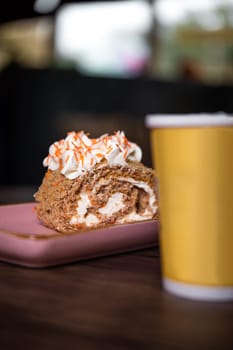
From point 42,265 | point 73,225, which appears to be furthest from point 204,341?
point 73,225

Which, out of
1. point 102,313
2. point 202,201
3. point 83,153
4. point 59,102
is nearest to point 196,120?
point 202,201

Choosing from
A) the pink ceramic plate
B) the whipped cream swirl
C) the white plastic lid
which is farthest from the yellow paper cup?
the whipped cream swirl

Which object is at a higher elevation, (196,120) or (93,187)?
(196,120)

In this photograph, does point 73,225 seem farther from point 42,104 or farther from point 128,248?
point 42,104

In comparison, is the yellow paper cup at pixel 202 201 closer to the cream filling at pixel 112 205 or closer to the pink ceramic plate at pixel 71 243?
the pink ceramic plate at pixel 71 243

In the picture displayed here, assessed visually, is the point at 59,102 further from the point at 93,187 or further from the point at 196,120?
the point at 196,120
